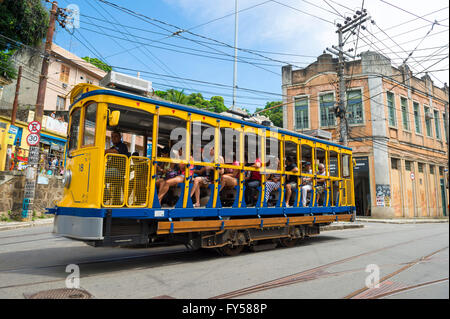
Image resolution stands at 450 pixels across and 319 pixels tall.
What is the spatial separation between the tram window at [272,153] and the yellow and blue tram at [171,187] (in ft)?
0.13

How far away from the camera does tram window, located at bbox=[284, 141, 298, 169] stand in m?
9.11

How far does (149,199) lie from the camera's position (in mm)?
5988

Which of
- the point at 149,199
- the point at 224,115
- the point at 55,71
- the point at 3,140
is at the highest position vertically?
the point at 55,71

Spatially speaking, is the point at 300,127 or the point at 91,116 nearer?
the point at 91,116

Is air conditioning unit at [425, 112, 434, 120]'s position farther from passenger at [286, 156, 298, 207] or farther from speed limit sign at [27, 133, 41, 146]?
speed limit sign at [27, 133, 41, 146]

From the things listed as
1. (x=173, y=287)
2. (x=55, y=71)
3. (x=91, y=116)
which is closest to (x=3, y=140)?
(x=55, y=71)

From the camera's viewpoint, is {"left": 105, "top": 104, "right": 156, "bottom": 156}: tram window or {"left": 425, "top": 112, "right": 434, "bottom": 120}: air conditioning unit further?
{"left": 425, "top": 112, "right": 434, "bottom": 120}: air conditioning unit

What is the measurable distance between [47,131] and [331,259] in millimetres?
22741

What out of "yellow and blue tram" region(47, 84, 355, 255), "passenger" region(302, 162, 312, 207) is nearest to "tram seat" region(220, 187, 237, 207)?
"yellow and blue tram" region(47, 84, 355, 255)

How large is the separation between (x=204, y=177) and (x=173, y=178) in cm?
79

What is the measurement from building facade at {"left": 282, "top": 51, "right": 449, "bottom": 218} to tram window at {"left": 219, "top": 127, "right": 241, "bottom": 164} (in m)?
15.9

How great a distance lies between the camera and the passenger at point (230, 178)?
24.2ft

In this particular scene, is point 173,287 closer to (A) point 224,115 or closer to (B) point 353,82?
(A) point 224,115

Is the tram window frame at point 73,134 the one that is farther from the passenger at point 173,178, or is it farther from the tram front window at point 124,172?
the passenger at point 173,178
